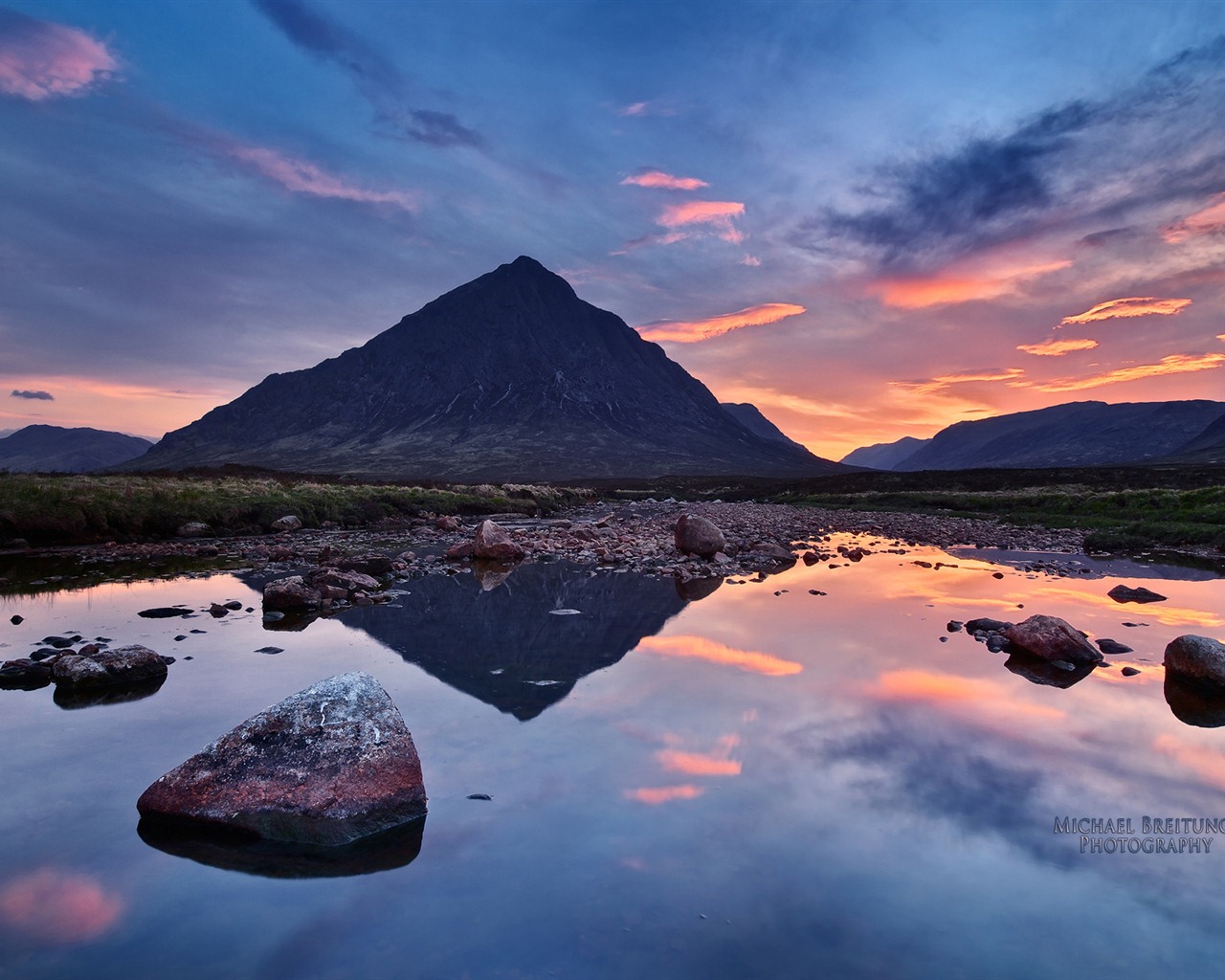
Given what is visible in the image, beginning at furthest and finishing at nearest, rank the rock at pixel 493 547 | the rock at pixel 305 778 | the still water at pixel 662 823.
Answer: the rock at pixel 493 547 < the rock at pixel 305 778 < the still water at pixel 662 823

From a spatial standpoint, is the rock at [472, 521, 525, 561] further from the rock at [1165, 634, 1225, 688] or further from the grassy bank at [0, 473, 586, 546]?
the rock at [1165, 634, 1225, 688]

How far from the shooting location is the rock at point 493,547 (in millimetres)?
23953

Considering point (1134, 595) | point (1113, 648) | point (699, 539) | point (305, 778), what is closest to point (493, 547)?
point (699, 539)

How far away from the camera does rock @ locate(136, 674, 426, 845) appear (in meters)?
5.82

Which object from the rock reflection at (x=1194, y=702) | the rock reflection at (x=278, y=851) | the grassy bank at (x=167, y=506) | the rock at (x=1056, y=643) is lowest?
the rock reflection at (x=278, y=851)

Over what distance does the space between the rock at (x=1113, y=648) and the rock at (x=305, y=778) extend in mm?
11883

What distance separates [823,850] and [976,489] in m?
78.2

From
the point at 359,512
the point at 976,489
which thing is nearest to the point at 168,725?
the point at 359,512

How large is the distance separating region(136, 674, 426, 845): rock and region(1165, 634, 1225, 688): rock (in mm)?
11140

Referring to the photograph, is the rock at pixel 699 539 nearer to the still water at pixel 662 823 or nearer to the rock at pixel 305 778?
the still water at pixel 662 823

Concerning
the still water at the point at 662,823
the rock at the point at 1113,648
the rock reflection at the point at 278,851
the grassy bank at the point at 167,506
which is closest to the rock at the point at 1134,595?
the still water at the point at 662,823

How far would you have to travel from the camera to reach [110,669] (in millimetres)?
9914

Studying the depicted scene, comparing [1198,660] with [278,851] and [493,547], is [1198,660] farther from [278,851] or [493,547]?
[493,547]

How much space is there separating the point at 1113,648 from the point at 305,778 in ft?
42.9
